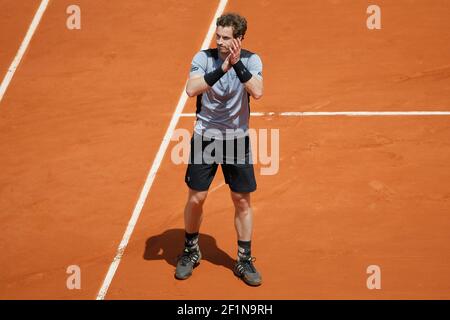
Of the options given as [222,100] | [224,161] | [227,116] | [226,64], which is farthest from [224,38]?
[224,161]

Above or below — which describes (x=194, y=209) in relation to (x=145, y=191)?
below

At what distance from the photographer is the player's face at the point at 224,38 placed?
5340 mm

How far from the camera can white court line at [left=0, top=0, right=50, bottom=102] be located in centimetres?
1000

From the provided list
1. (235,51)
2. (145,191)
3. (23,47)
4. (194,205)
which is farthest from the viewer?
(23,47)

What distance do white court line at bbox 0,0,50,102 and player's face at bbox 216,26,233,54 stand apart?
540 centimetres

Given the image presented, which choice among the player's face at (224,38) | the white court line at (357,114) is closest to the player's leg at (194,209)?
the player's face at (224,38)

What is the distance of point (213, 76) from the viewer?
5.31 metres

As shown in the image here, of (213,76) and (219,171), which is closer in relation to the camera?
(213,76)

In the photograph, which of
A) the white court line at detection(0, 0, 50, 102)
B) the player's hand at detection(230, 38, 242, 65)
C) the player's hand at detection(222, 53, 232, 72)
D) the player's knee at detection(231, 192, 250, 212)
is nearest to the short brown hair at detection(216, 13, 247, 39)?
the player's hand at detection(230, 38, 242, 65)

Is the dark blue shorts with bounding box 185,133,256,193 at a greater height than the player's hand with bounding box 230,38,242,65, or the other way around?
the player's hand with bounding box 230,38,242,65

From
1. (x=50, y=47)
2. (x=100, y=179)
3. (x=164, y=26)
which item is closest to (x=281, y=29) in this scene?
(x=164, y=26)

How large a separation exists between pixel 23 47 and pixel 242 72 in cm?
673

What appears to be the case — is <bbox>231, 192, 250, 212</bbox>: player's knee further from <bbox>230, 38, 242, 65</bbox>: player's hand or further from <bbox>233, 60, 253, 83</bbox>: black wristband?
<bbox>230, 38, 242, 65</bbox>: player's hand

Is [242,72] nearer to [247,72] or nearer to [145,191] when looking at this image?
[247,72]
